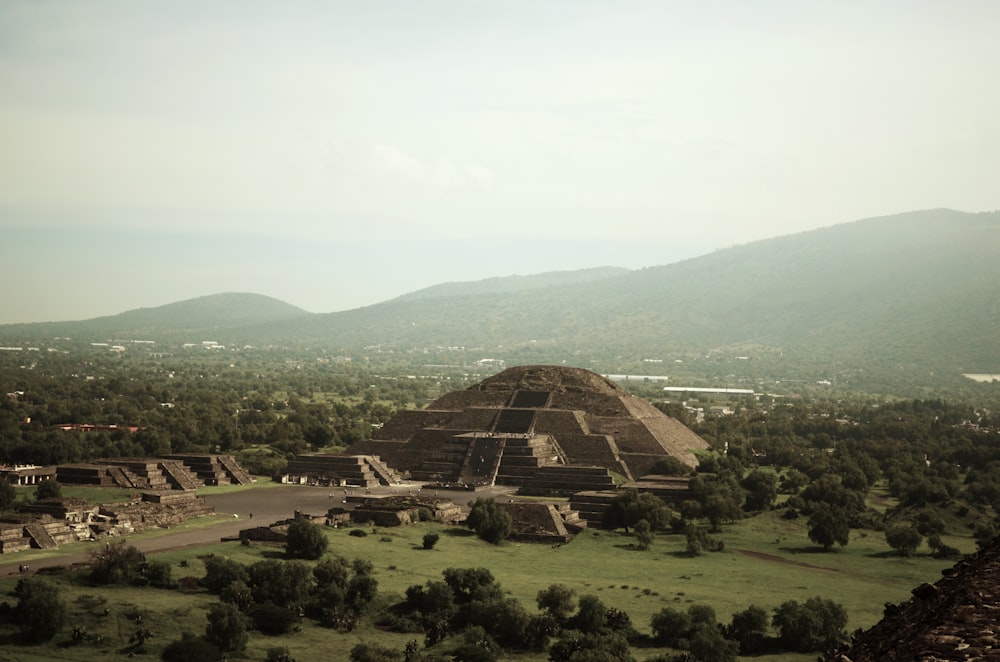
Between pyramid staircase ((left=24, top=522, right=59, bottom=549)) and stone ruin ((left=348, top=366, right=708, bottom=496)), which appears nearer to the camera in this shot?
pyramid staircase ((left=24, top=522, right=59, bottom=549))

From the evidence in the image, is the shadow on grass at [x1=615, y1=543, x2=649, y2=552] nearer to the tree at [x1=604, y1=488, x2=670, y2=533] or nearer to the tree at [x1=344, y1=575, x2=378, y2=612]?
the tree at [x1=604, y1=488, x2=670, y2=533]

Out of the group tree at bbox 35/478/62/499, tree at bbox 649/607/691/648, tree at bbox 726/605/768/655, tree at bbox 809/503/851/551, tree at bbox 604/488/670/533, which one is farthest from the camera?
tree at bbox 604/488/670/533

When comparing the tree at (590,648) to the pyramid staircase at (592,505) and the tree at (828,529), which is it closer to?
the tree at (828,529)

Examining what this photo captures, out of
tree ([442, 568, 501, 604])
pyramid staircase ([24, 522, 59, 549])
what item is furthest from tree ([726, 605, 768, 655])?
pyramid staircase ([24, 522, 59, 549])

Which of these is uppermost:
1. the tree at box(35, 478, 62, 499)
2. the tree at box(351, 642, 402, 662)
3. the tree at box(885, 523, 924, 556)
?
the tree at box(35, 478, 62, 499)

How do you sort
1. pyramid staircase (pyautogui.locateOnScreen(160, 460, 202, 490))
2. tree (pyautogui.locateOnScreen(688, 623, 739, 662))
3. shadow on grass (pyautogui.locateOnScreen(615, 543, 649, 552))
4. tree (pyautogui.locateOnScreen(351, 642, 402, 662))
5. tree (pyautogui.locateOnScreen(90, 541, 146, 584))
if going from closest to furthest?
tree (pyautogui.locateOnScreen(351, 642, 402, 662))
tree (pyautogui.locateOnScreen(688, 623, 739, 662))
tree (pyautogui.locateOnScreen(90, 541, 146, 584))
shadow on grass (pyautogui.locateOnScreen(615, 543, 649, 552))
pyramid staircase (pyautogui.locateOnScreen(160, 460, 202, 490))

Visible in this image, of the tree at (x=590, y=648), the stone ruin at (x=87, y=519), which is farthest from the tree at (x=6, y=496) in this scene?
the tree at (x=590, y=648)

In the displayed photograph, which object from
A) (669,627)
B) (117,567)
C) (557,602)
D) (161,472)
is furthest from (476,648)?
(161,472)

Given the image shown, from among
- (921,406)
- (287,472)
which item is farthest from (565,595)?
(921,406)
